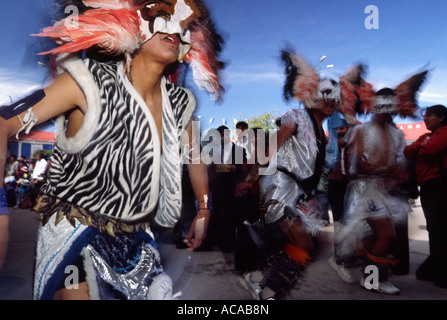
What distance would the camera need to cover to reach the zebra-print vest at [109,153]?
1.31 meters

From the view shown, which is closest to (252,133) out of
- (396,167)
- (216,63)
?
(396,167)

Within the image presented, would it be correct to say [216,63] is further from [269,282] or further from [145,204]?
[269,282]

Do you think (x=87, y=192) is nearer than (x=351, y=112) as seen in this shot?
Yes

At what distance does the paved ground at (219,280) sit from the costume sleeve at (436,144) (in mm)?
812

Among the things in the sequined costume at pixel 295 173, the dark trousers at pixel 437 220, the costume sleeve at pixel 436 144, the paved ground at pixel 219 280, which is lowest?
the paved ground at pixel 219 280

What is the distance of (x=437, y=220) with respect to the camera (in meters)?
3.20

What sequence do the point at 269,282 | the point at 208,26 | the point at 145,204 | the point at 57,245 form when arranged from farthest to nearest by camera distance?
the point at 269,282
the point at 208,26
the point at 145,204
the point at 57,245

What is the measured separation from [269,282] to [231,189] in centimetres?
182

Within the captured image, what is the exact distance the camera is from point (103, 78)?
1.35 m

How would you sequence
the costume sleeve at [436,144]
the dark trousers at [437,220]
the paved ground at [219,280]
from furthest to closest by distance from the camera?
the dark trousers at [437,220] < the costume sleeve at [436,144] < the paved ground at [219,280]

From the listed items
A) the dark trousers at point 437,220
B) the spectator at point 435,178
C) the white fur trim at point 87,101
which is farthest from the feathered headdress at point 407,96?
the white fur trim at point 87,101

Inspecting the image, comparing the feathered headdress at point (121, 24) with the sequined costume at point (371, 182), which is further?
the sequined costume at point (371, 182)

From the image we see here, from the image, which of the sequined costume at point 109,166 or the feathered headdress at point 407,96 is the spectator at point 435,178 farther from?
the sequined costume at point 109,166
